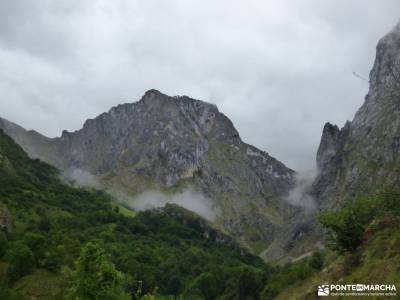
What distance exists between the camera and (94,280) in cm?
4494

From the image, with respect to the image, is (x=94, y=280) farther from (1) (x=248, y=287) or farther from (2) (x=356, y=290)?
(1) (x=248, y=287)

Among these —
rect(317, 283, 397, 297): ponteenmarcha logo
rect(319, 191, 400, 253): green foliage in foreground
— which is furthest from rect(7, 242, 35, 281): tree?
rect(317, 283, 397, 297): ponteenmarcha logo

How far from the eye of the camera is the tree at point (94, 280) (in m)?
44.4

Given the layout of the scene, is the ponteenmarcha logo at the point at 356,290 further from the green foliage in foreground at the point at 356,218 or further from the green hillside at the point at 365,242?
the green foliage in foreground at the point at 356,218

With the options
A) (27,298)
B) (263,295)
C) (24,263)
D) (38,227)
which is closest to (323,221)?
(27,298)

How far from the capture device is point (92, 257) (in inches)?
1870

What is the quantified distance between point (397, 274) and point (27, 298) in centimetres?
6220

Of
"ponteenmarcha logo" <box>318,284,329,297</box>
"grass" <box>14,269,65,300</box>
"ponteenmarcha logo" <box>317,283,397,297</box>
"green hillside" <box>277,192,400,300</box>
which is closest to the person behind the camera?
"ponteenmarcha logo" <box>317,283,397,297</box>

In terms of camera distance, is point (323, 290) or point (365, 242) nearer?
point (323, 290)

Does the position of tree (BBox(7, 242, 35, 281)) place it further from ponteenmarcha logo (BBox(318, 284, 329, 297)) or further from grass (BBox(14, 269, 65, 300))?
ponteenmarcha logo (BBox(318, 284, 329, 297))

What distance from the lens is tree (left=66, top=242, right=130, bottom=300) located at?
146ft

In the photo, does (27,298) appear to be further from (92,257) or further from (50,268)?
(92,257)

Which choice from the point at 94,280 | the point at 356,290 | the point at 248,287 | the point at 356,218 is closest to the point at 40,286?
the point at 94,280

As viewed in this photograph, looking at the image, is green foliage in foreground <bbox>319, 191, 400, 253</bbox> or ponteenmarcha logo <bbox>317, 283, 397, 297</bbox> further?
green foliage in foreground <bbox>319, 191, 400, 253</bbox>
